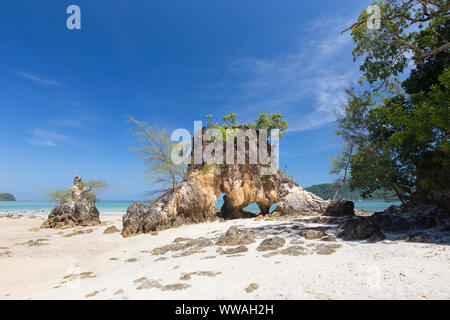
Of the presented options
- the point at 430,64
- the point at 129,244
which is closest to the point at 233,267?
the point at 129,244

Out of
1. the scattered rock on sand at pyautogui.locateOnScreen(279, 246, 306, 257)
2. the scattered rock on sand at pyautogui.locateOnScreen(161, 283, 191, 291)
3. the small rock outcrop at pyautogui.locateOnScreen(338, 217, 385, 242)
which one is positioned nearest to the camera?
the scattered rock on sand at pyautogui.locateOnScreen(161, 283, 191, 291)

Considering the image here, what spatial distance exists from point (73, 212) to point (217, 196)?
13.1m

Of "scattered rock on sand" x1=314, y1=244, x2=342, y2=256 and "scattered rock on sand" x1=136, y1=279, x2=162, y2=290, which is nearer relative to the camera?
"scattered rock on sand" x1=136, y1=279, x2=162, y2=290

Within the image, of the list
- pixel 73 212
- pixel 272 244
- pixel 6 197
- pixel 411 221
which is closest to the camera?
pixel 272 244

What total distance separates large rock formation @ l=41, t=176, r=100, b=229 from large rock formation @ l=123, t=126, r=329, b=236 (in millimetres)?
8863

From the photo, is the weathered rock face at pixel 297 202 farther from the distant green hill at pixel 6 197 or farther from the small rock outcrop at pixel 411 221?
the distant green hill at pixel 6 197

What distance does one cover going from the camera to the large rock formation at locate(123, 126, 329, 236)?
1330 centimetres

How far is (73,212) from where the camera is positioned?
19125 millimetres

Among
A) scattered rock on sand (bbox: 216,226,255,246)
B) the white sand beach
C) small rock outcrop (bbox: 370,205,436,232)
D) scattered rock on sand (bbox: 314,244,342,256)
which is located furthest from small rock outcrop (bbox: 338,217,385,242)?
scattered rock on sand (bbox: 216,226,255,246)

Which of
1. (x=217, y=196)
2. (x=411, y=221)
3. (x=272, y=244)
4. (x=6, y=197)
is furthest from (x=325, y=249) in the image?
(x=6, y=197)

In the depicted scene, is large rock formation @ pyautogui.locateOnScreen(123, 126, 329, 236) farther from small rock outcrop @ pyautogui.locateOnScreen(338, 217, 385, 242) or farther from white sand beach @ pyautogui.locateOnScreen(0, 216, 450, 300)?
small rock outcrop @ pyautogui.locateOnScreen(338, 217, 385, 242)

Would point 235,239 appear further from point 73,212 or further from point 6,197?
point 6,197
